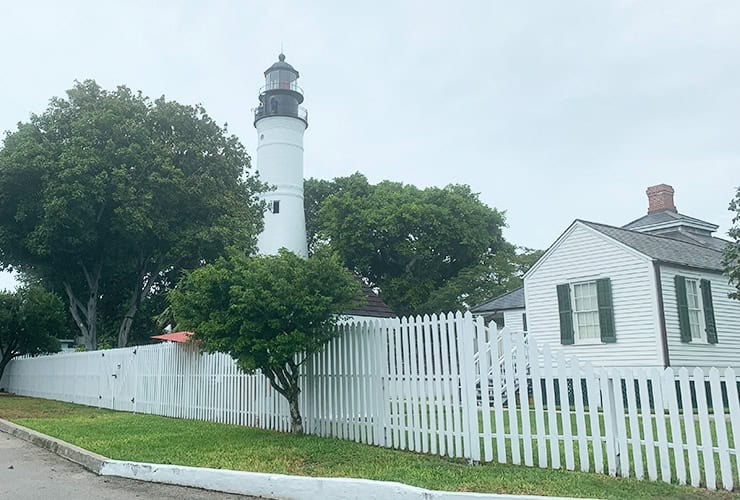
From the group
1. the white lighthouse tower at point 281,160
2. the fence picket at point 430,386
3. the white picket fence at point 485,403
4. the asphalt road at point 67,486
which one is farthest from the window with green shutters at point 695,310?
the white lighthouse tower at point 281,160

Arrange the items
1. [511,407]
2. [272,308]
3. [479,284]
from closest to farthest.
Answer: [511,407] → [272,308] → [479,284]

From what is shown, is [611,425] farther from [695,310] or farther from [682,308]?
[695,310]

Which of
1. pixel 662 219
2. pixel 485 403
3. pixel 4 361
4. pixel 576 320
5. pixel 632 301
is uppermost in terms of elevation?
pixel 662 219

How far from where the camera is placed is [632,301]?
16750 millimetres

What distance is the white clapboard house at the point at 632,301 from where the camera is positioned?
645 inches

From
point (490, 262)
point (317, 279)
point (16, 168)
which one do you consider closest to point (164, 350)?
point (317, 279)

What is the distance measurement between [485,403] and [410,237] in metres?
33.7

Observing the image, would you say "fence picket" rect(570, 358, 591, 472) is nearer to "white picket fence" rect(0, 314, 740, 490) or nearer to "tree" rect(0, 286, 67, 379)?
"white picket fence" rect(0, 314, 740, 490)

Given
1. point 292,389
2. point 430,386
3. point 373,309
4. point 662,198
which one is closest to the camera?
point 430,386

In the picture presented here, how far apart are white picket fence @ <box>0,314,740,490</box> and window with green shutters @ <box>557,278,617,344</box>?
303 inches

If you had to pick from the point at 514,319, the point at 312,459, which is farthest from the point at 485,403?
the point at 514,319

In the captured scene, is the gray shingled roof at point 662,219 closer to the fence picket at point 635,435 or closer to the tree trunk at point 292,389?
the tree trunk at point 292,389

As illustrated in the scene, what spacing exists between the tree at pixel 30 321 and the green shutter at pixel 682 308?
22.9 metres

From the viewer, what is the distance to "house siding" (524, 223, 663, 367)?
16422 millimetres
